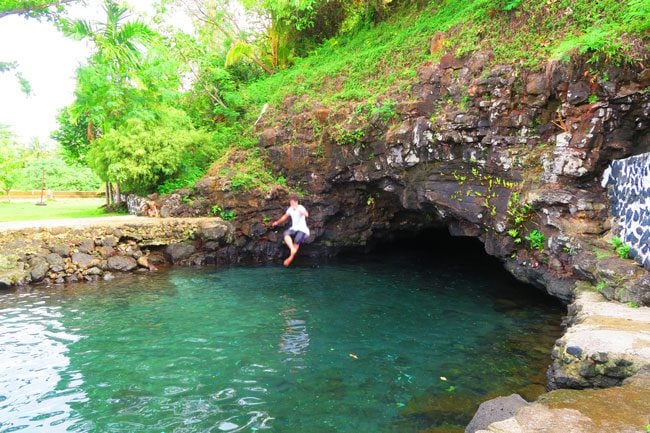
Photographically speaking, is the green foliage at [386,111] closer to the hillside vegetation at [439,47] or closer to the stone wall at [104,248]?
the hillside vegetation at [439,47]

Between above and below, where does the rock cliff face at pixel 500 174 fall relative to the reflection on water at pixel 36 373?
above

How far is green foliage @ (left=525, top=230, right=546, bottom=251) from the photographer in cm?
1138

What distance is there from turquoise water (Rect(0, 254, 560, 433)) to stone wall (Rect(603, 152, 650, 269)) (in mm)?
2641

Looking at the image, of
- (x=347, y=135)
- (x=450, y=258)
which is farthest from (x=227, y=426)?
(x=450, y=258)

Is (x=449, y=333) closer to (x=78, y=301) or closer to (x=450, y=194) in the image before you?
(x=450, y=194)

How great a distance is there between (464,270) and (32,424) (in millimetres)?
14730

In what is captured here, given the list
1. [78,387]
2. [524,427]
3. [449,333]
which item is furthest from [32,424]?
[449,333]

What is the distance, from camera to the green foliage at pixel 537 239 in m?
11.4

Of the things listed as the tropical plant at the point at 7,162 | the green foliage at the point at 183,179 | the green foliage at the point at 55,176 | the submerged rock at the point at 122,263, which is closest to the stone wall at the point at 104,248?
the submerged rock at the point at 122,263

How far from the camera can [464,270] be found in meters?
17.4

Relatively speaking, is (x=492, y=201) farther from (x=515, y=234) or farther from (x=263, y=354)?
(x=263, y=354)

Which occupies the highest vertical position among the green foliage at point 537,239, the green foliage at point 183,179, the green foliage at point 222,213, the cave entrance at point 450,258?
the green foliage at point 183,179

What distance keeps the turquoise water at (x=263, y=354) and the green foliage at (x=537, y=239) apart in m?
1.76

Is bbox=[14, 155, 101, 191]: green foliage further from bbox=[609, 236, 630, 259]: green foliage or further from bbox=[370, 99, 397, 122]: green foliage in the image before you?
bbox=[609, 236, 630, 259]: green foliage
